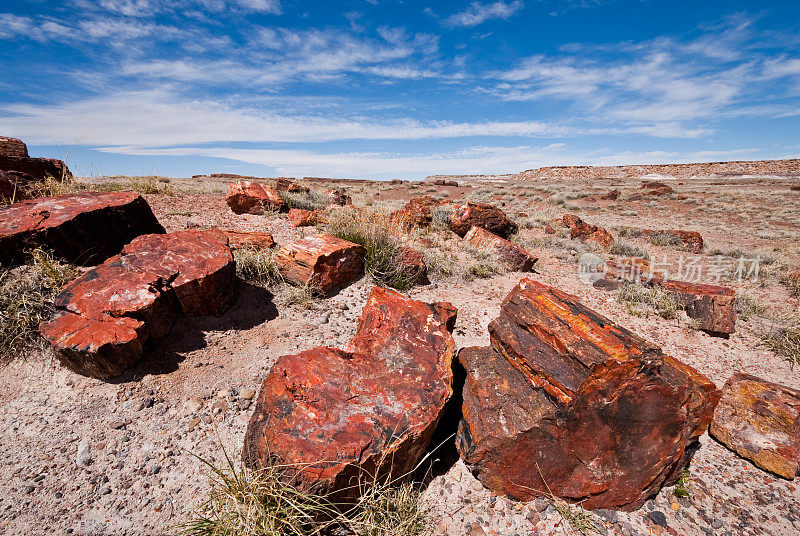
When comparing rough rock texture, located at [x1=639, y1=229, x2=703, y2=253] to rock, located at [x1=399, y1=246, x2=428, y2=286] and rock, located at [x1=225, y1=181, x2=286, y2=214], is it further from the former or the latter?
rock, located at [x1=225, y1=181, x2=286, y2=214]

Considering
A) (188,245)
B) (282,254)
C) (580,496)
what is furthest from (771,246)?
(188,245)

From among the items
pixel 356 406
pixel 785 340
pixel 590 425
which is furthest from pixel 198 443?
pixel 785 340

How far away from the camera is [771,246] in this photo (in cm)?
1016

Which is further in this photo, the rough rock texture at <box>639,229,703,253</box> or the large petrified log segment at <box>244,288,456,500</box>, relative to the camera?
the rough rock texture at <box>639,229,703,253</box>

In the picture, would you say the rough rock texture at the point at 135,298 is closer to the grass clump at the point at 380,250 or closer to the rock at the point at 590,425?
the grass clump at the point at 380,250

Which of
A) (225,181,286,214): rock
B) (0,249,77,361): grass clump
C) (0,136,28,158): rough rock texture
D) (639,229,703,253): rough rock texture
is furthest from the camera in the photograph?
(639,229,703,253): rough rock texture

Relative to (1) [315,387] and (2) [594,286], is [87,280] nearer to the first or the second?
(1) [315,387]

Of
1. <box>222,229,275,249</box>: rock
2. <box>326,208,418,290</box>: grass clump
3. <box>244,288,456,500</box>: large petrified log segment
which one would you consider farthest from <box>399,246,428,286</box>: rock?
<box>244,288,456,500</box>: large petrified log segment

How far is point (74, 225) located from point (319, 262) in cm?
267

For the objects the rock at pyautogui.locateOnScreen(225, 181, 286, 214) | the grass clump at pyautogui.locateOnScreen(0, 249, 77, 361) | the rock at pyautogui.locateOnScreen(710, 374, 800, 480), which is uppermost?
the rock at pyautogui.locateOnScreen(225, 181, 286, 214)

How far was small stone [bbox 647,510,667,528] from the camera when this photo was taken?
2205 mm

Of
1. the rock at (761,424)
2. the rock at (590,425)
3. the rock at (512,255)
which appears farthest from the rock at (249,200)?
the rock at (761,424)

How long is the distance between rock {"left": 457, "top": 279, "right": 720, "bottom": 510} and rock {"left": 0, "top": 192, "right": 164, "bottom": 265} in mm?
4527

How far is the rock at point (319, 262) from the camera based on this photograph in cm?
419
